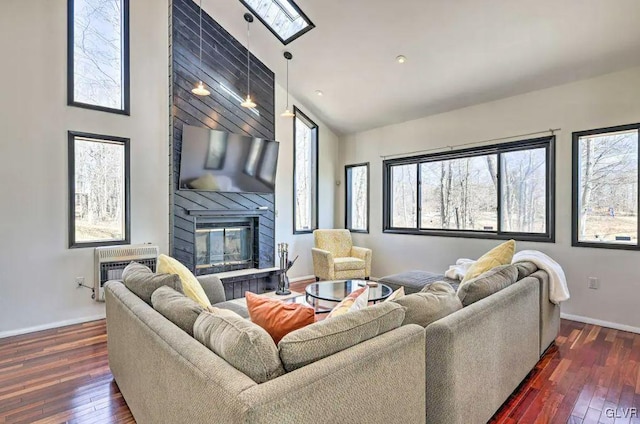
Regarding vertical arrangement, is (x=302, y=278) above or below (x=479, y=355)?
below

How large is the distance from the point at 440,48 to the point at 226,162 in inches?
122

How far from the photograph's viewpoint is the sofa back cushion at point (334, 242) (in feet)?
18.3

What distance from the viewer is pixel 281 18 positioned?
4461mm

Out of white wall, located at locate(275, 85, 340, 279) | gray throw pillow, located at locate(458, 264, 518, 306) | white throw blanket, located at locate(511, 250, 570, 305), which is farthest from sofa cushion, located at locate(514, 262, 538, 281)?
white wall, located at locate(275, 85, 340, 279)

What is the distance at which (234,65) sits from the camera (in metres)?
4.99

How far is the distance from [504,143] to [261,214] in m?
3.57

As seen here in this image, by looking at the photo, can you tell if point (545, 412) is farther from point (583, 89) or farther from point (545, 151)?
point (583, 89)

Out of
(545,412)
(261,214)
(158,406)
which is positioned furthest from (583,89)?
(158,406)

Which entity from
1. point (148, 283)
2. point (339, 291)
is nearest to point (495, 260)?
point (339, 291)

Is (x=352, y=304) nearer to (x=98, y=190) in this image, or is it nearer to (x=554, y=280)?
(x=554, y=280)

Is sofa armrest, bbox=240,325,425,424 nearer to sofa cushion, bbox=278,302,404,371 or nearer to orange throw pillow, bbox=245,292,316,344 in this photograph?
sofa cushion, bbox=278,302,404,371

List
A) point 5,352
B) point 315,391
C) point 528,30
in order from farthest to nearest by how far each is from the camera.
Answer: point 528,30
point 5,352
point 315,391

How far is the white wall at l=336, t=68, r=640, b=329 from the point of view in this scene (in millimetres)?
3475

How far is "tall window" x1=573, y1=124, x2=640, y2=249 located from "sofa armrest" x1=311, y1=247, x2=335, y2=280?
3.02 meters
